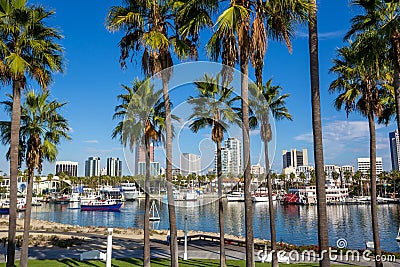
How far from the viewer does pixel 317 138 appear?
31.4 ft

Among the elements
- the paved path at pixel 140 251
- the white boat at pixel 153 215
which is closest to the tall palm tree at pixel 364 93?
the paved path at pixel 140 251

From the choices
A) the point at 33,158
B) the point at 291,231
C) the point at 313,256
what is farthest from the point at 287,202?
the point at 33,158

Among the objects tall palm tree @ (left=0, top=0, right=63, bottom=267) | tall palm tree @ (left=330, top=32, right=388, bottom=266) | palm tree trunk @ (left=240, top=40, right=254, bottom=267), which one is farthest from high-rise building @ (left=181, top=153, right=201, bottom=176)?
tall palm tree @ (left=330, top=32, right=388, bottom=266)

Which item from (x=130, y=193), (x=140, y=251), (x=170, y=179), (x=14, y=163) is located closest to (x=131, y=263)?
(x=140, y=251)

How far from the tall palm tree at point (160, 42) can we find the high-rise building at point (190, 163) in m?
1.27

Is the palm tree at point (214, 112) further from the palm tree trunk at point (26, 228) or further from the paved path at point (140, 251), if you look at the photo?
the palm tree trunk at point (26, 228)

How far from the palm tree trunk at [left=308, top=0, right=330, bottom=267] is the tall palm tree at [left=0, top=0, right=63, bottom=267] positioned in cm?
965

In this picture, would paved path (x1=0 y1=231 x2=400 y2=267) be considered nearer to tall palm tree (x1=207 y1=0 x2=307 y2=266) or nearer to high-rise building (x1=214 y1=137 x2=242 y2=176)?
high-rise building (x1=214 y1=137 x2=242 y2=176)

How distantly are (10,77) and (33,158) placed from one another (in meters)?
6.00

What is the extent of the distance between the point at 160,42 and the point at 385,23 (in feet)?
25.6

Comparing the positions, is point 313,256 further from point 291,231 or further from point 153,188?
point 291,231

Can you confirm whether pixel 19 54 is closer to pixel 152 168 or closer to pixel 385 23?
pixel 152 168

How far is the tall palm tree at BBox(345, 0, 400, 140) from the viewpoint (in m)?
11.9

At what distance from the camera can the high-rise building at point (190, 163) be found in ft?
36.8
